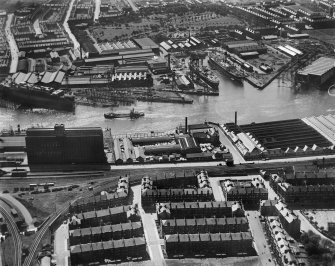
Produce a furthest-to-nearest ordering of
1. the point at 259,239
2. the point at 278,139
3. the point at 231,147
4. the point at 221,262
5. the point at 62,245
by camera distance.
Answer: the point at 278,139, the point at 231,147, the point at 259,239, the point at 62,245, the point at 221,262

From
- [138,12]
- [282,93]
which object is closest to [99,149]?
[282,93]

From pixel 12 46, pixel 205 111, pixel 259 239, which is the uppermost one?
pixel 259 239

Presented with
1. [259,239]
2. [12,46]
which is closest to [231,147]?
[259,239]

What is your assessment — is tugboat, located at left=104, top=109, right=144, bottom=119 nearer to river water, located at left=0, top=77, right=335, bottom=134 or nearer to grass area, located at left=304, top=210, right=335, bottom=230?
river water, located at left=0, top=77, right=335, bottom=134

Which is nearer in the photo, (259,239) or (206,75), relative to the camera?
(259,239)

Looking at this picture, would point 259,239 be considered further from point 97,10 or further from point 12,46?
point 97,10

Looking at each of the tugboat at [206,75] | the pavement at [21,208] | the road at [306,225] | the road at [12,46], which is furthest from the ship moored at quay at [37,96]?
the road at [306,225]

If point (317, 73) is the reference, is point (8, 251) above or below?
above

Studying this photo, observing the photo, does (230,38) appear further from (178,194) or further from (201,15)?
(178,194)
